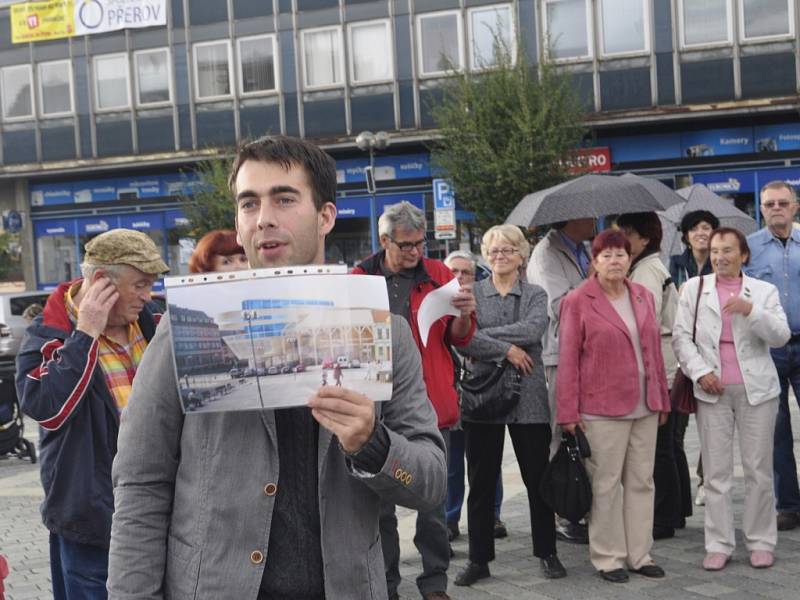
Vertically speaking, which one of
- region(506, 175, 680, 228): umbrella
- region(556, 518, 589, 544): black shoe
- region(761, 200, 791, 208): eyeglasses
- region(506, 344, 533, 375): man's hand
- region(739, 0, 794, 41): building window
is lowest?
region(556, 518, 589, 544): black shoe

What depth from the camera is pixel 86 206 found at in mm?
36781

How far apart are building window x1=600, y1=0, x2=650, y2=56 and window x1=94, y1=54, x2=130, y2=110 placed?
14.8 metres

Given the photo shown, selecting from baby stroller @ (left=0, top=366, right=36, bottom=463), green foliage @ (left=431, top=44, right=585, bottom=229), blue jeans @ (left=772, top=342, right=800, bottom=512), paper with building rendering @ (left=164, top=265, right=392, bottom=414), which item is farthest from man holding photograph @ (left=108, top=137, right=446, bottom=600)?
green foliage @ (left=431, top=44, right=585, bottom=229)

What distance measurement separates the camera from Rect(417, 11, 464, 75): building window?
106 feet

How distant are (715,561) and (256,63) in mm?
29470

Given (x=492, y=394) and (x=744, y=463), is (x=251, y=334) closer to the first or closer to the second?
(x=492, y=394)

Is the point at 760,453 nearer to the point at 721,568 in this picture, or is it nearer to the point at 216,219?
the point at 721,568

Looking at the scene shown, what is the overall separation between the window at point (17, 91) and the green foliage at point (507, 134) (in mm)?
15263

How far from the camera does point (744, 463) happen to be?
7.07m

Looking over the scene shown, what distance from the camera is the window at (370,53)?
3288 cm

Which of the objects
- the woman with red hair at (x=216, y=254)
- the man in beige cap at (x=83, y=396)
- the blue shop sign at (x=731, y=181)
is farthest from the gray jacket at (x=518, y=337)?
the blue shop sign at (x=731, y=181)

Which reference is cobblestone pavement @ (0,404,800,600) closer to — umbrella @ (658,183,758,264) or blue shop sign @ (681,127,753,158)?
umbrella @ (658,183,758,264)

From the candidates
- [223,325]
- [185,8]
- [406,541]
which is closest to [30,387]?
[223,325]

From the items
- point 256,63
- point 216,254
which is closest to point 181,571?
point 216,254
